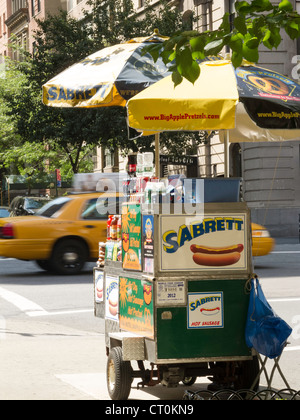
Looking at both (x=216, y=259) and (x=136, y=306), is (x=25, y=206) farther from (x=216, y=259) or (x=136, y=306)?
(x=216, y=259)

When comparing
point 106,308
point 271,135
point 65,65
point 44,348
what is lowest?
point 44,348

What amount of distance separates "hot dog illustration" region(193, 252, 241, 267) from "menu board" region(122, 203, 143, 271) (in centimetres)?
48

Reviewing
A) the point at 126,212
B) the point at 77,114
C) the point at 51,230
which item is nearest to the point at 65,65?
the point at 77,114

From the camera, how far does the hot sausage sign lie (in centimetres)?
634

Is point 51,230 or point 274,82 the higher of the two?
point 274,82

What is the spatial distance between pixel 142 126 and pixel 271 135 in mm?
1887

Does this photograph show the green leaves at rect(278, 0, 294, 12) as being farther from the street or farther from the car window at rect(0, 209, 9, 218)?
the car window at rect(0, 209, 9, 218)

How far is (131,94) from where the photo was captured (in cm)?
830

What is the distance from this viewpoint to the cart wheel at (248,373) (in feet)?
21.2

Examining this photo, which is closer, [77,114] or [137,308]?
[137,308]

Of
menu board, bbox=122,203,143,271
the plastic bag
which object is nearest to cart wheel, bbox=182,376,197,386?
the plastic bag

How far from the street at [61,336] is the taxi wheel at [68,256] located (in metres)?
0.28
